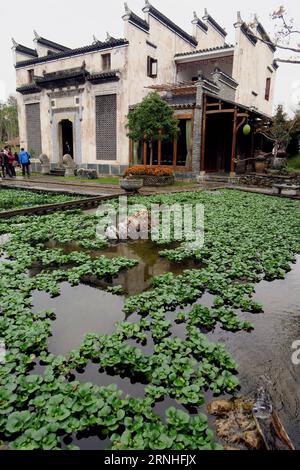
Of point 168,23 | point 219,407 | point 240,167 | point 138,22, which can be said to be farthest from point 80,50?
point 219,407

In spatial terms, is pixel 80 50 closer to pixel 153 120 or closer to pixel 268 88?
pixel 153 120

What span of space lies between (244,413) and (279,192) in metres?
11.5

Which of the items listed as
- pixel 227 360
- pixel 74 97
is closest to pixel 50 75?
pixel 74 97

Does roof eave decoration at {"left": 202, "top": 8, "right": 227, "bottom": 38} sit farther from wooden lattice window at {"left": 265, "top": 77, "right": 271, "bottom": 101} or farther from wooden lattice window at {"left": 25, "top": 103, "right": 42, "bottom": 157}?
wooden lattice window at {"left": 25, "top": 103, "right": 42, "bottom": 157}

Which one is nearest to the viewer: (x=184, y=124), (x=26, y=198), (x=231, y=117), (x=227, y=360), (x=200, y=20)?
(x=227, y=360)

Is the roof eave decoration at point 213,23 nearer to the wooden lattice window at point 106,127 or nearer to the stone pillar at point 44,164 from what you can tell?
the wooden lattice window at point 106,127

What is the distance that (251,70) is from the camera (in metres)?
20.9

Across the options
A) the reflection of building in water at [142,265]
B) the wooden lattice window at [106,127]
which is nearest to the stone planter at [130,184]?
the reflection of building in water at [142,265]

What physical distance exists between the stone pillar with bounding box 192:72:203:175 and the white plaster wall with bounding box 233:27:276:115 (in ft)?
16.3

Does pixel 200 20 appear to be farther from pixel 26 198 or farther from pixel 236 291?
pixel 236 291

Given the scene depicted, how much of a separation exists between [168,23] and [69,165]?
10.4 m

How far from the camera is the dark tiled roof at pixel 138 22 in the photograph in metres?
16.5

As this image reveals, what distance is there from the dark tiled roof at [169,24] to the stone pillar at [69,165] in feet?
30.9
